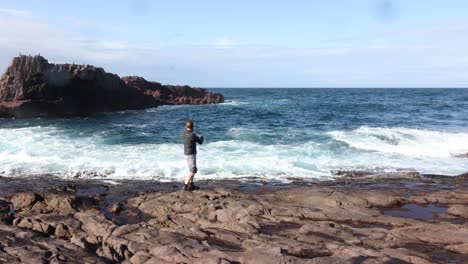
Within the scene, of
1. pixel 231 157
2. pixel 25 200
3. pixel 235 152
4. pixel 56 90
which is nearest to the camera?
pixel 25 200

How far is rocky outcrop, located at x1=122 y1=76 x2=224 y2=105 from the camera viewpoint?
53562mm

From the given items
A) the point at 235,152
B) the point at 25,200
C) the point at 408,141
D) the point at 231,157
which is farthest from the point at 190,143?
the point at 408,141

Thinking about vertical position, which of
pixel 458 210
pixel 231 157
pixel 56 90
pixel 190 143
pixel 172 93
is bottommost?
pixel 231 157

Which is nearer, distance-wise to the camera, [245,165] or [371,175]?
[371,175]

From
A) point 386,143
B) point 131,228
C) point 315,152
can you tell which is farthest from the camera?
point 386,143

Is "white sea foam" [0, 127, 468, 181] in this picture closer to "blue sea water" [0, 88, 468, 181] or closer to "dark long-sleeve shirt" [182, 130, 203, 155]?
"blue sea water" [0, 88, 468, 181]

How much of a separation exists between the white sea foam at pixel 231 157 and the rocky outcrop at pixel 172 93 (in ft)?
101

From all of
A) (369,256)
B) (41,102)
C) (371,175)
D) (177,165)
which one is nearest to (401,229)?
(369,256)

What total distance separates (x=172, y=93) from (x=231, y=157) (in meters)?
43.5

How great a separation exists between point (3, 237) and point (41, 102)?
31542mm

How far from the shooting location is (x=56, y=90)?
3666 centimetres

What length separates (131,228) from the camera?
7793 millimetres

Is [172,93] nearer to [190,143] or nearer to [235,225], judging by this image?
[190,143]

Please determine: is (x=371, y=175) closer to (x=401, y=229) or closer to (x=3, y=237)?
(x=401, y=229)
